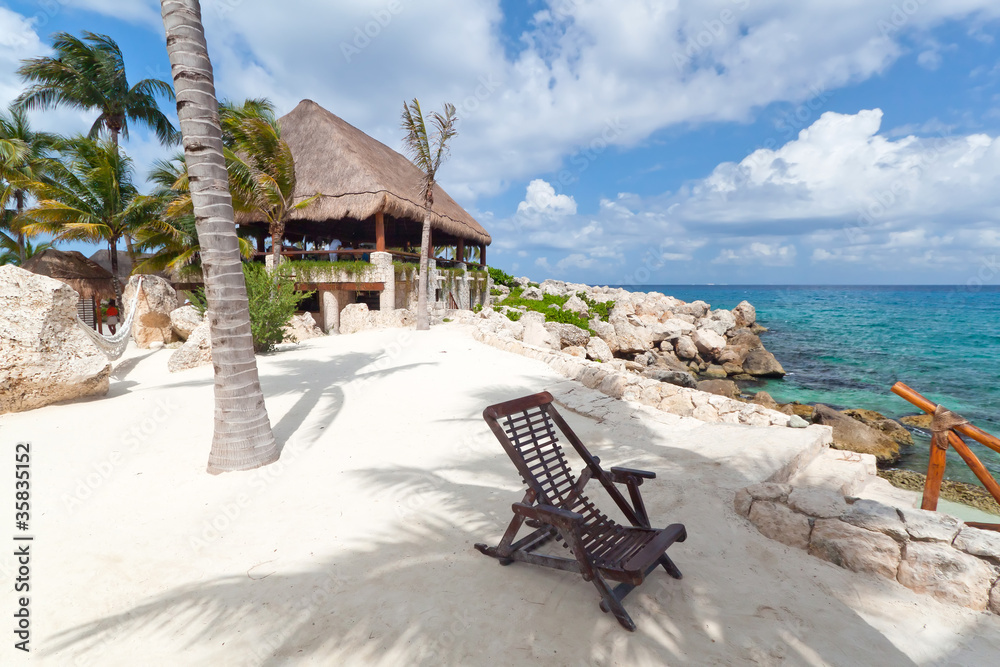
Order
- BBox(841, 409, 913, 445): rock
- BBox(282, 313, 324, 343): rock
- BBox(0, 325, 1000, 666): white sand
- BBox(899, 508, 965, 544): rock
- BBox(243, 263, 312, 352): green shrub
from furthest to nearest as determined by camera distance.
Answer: BBox(282, 313, 324, 343): rock → BBox(243, 263, 312, 352): green shrub → BBox(841, 409, 913, 445): rock → BBox(899, 508, 965, 544): rock → BBox(0, 325, 1000, 666): white sand

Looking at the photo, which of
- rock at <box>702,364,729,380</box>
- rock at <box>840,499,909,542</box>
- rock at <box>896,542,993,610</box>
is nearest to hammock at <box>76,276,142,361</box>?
rock at <box>840,499,909,542</box>

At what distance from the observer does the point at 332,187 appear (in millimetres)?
15719

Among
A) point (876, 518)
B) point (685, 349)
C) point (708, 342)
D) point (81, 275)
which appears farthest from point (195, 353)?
point (708, 342)

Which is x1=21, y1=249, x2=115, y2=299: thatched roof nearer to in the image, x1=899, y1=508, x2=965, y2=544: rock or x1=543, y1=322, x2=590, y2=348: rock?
x1=543, y1=322, x2=590, y2=348: rock

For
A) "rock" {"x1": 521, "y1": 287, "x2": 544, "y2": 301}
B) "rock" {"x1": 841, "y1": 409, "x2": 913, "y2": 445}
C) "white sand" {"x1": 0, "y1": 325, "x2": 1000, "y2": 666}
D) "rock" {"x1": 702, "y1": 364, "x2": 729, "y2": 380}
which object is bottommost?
"rock" {"x1": 702, "y1": 364, "x2": 729, "y2": 380}

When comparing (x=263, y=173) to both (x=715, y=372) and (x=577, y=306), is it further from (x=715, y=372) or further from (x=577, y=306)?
(x=715, y=372)

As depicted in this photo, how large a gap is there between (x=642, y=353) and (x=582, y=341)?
10.8ft

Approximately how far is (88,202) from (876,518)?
21408 mm

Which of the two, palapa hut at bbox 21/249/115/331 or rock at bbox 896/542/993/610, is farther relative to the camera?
palapa hut at bbox 21/249/115/331

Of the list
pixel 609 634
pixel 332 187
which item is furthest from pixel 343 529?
pixel 332 187

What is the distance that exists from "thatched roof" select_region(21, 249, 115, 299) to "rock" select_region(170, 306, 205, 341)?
24.6 ft

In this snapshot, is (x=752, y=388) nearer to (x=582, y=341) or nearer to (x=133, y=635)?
(x=582, y=341)

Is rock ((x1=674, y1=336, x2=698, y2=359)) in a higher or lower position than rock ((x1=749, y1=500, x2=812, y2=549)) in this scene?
lower

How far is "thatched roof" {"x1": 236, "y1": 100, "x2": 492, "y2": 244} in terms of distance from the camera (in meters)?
15.1
